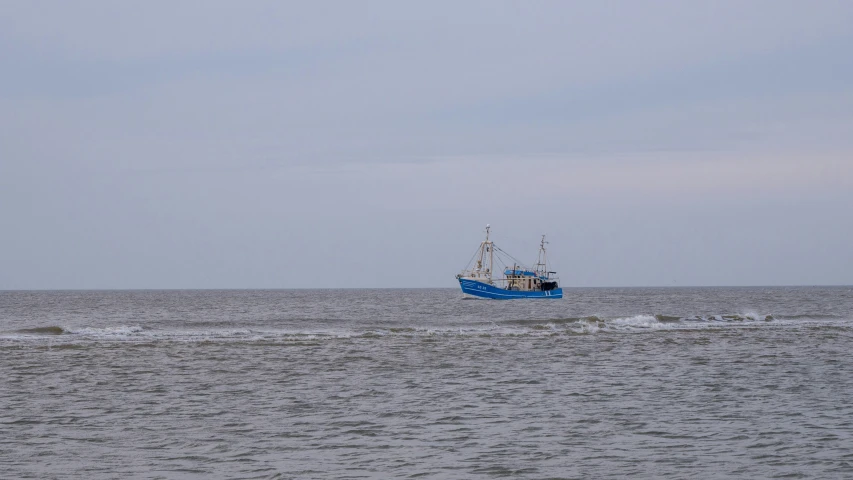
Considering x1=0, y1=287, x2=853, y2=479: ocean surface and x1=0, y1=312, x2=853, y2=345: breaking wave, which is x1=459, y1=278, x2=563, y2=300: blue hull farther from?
x1=0, y1=287, x2=853, y2=479: ocean surface

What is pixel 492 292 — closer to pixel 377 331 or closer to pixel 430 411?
pixel 377 331

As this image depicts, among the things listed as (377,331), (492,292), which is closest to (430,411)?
(377,331)

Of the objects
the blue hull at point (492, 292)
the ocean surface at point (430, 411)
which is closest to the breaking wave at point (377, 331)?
the ocean surface at point (430, 411)

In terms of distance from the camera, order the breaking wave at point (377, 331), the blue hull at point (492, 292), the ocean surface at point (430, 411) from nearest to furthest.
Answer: the ocean surface at point (430, 411)
the breaking wave at point (377, 331)
the blue hull at point (492, 292)

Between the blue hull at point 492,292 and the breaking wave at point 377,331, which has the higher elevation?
the blue hull at point 492,292

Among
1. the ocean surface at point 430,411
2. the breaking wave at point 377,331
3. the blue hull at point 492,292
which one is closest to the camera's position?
the ocean surface at point 430,411

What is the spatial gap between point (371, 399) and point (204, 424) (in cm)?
439

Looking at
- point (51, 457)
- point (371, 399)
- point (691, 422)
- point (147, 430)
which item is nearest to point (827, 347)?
point (691, 422)

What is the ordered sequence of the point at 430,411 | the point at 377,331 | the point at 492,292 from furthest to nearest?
the point at 492,292, the point at 377,331, the point at 430,411

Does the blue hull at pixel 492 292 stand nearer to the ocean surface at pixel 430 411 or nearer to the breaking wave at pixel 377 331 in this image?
the breaking wave at pixel 377 331

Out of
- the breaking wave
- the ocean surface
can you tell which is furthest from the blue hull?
the ocean surface

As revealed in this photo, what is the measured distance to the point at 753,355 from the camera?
29.6m

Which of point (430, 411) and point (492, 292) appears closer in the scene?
point (430, 411)

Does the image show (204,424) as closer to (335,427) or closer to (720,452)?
(335,427)
